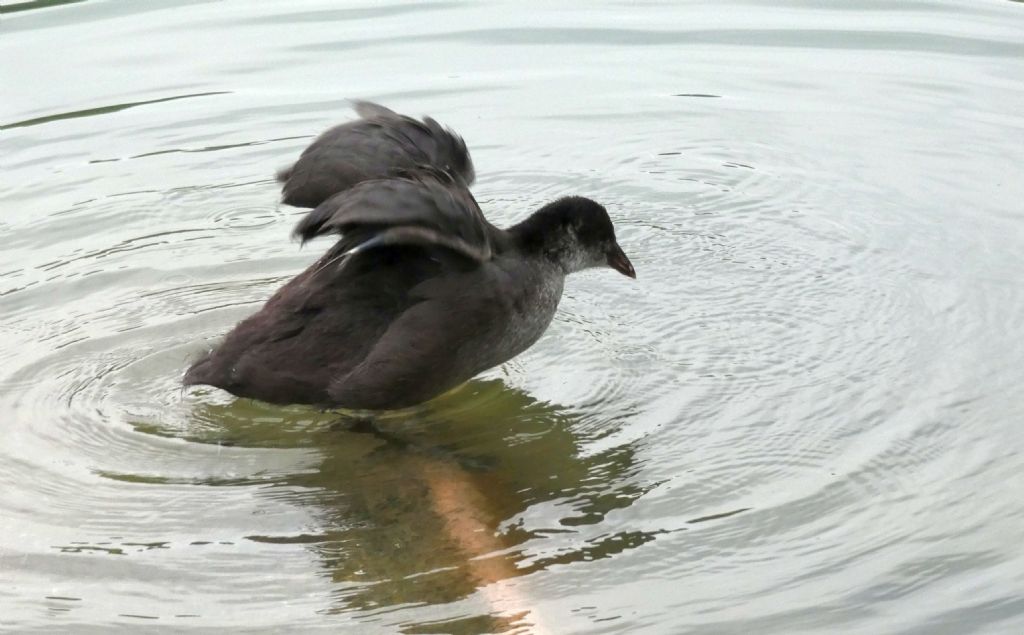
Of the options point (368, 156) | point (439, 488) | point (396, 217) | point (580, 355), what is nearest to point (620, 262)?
point (580, 355)

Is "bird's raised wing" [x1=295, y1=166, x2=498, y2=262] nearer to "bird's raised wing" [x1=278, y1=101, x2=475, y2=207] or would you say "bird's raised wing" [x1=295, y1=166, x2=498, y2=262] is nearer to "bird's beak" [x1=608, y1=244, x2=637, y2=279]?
"bird's raised wing" [x1=278, y1=101, x2=475, y2=207]

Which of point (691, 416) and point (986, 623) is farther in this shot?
point (691, 416)

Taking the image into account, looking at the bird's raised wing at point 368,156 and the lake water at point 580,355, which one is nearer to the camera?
the lake water at point 580,355

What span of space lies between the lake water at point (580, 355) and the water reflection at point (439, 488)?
0.02 meters

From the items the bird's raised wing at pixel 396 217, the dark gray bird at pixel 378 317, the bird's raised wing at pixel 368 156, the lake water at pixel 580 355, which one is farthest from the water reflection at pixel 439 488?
the bird's raised wing at pixel 368 156

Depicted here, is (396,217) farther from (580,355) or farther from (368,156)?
(580,355)

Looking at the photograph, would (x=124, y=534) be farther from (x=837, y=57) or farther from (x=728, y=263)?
(x=837, y=57)

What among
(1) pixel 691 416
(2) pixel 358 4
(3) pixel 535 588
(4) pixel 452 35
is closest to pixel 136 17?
(2) pixel 358 4

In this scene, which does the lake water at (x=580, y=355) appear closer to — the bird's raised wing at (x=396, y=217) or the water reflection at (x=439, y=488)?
the water reflection at (x=439, y=488)

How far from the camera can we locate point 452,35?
11.7 m

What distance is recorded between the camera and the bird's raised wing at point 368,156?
20.5 ft

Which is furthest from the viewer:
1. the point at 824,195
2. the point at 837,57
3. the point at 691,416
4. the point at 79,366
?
the point at 837,57

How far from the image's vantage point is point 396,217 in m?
5.37

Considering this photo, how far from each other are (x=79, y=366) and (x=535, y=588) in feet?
8.91
